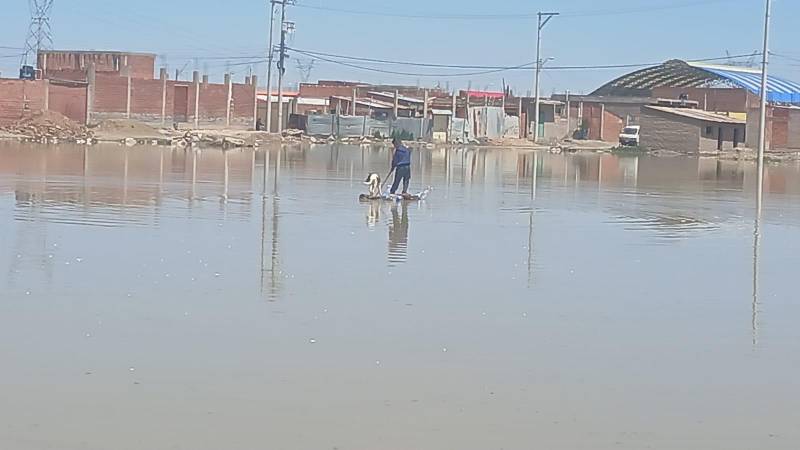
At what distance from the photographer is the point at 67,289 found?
11.8 m

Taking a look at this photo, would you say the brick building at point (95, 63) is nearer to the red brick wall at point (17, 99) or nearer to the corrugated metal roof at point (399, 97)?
the red brick wall at point (17, 99)

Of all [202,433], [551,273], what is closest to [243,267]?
[551,273]

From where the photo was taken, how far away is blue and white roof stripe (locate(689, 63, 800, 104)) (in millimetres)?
83312

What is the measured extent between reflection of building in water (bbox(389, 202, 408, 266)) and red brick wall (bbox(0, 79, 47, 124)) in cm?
4280

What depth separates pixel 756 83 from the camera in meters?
83.4

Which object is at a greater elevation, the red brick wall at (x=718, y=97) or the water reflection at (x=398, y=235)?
the red brick wall at (x=718, y=97)

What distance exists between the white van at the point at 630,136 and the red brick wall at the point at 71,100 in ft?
111

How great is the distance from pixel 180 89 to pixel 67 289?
2596 inches

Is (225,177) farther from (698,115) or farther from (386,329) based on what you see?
(698,115)

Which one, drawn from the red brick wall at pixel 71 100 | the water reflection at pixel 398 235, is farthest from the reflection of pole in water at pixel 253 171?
the red brick wall at pixel 71 100

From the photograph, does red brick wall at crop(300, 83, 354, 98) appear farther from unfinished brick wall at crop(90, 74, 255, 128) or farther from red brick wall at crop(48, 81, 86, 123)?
red brick wall at crop(48, 81, 86, 123)

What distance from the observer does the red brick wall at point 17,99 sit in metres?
61.6

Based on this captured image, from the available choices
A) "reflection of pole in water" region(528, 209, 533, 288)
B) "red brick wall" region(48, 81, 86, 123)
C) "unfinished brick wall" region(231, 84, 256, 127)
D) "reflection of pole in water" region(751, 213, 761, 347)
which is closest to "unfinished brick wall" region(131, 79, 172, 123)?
"red brick wall" region(48, 81, 86, 123)

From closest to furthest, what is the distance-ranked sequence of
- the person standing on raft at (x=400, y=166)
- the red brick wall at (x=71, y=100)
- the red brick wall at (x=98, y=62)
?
1. the person standing on raft at (x=400, y=166)
2. the red brick wall at (x=71, y=100)
3. the red brick wall at (x=98, y=62)
